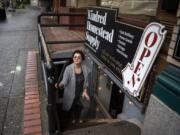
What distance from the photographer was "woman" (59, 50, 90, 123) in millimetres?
3836

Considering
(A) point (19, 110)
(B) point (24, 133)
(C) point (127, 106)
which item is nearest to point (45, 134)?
(B) point (24, 133)

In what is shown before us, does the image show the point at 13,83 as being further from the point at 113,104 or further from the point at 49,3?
the point at 49,3

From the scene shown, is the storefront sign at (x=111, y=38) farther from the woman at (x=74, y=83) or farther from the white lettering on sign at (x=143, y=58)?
the woman at (x=74, y=83)

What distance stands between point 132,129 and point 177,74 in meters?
1.22

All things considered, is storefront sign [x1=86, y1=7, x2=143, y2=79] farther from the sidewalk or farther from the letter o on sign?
the sidewalk

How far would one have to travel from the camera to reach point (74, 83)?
388 cm

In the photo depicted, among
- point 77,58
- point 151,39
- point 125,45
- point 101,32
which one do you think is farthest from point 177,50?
point 101,32

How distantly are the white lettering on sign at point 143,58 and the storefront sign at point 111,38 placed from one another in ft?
0.55

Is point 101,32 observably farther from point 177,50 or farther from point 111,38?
point 177,50

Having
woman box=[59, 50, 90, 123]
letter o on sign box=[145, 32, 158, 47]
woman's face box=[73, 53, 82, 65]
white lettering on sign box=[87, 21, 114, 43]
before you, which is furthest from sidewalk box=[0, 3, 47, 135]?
letter o on sign box=[145, 32, 158, 47]

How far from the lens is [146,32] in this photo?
2.63 meters

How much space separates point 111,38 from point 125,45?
62cm

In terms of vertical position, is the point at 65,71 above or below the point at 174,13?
below

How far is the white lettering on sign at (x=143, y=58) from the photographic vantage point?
2.40 m
